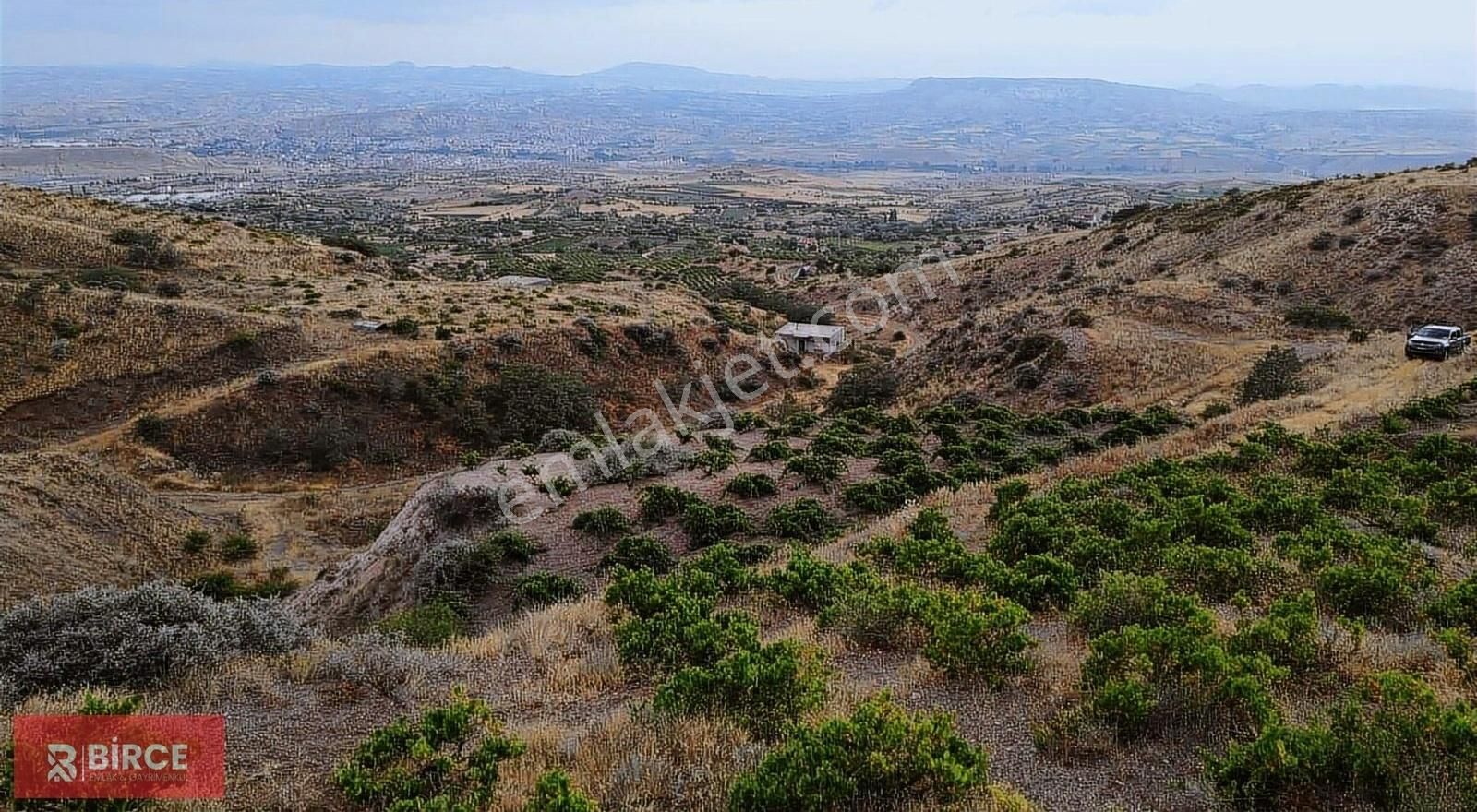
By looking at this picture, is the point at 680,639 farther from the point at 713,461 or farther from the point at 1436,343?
the point at 1436,343

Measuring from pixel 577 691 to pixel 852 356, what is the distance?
37409mm

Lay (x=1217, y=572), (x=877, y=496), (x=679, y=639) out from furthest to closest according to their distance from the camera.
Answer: (x=877, y=496), (x=1217, y=572), (x=679, y=639)

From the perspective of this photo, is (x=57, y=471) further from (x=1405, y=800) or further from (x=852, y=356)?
(x=852, y=356)

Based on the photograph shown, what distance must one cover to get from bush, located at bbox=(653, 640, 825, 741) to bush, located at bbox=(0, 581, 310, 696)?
4.39m

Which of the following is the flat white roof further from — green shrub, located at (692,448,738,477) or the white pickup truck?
green shrub, located at (692,448,738,477)

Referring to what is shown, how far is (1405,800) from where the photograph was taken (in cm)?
452

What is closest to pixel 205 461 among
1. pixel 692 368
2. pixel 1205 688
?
pixel 692 368

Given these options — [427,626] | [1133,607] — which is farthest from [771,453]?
[1133,607]

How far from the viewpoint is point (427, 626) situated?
9.59 m

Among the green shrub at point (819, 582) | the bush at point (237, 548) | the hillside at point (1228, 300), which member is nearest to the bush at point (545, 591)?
the green shrub at point (819, 582)

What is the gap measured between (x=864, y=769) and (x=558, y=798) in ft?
5.78

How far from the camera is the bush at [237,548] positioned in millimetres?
20078

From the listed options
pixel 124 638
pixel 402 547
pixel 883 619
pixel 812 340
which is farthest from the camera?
pixel 812 340

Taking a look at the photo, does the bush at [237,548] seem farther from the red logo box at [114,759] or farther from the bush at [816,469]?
the red logo box at [114,759]
